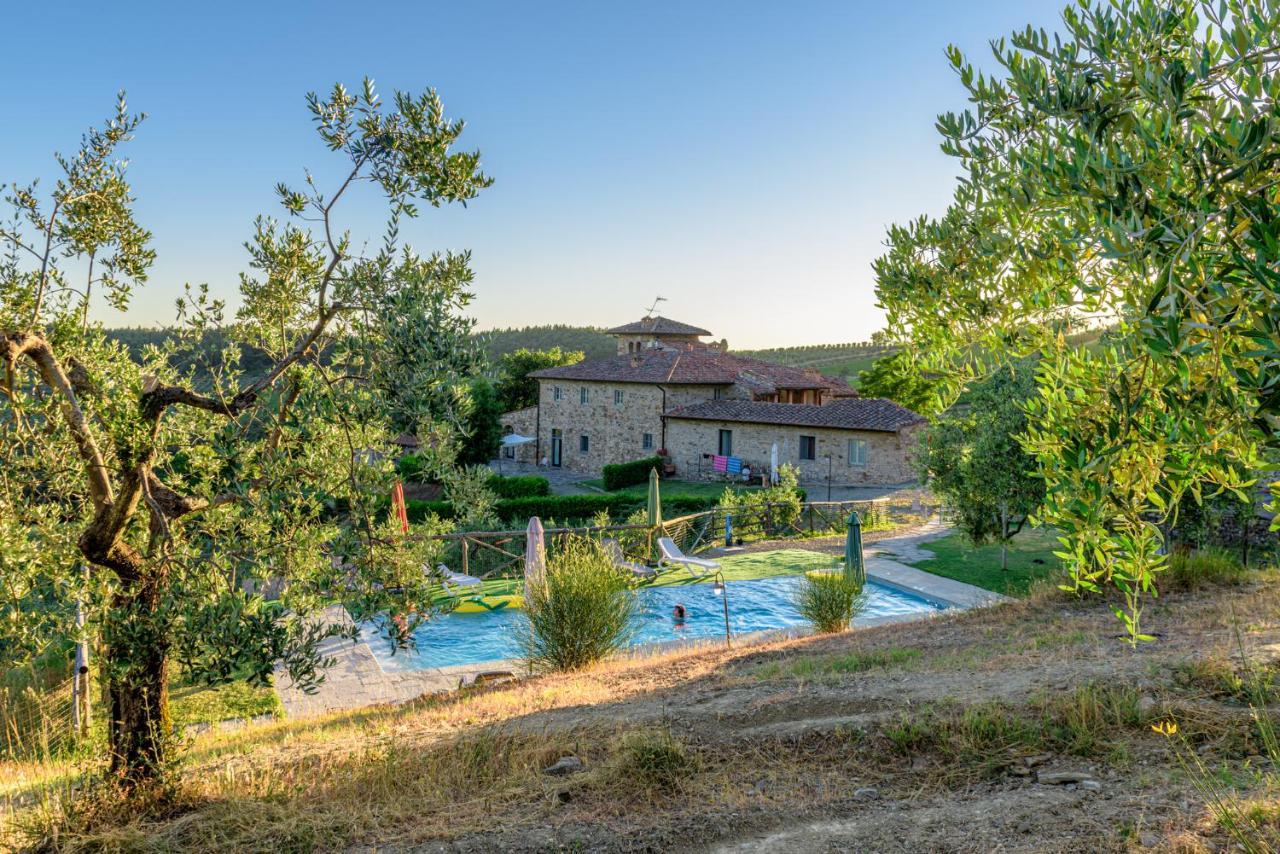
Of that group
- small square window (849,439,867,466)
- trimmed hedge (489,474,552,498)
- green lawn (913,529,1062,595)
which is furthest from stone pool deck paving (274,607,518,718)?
small square window (849,439,867,466)

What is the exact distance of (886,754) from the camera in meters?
5.40

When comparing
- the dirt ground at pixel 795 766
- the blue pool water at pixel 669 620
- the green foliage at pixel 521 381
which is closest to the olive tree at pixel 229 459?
the dirt ground at pixel 795 766

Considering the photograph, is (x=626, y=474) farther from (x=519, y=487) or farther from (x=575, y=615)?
(x=575, y=615)

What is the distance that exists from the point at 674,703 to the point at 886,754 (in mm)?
2122

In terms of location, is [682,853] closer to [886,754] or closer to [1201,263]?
[886,754]

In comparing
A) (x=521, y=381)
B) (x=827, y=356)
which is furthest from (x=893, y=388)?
(x=827, y=356)

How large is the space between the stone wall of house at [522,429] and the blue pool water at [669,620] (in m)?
28.0

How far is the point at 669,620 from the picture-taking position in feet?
47.6

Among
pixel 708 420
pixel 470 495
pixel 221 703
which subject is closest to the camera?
pixel 470 495

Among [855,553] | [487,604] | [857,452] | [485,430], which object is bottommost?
→ [487,604]

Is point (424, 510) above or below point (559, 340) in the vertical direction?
below

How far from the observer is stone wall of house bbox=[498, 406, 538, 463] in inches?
1710

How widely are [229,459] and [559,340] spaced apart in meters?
98.5

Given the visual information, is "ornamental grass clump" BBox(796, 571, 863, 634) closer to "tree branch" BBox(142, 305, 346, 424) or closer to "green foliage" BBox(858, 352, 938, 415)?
"tree branch" BBox(142, 305, 346, 424)
